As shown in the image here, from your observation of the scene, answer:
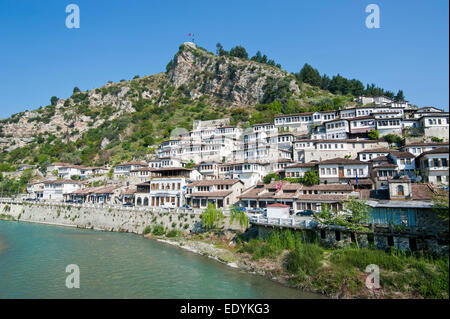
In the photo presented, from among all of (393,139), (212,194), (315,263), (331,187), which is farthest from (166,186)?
(393,139)

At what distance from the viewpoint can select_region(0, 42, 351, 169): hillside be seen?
325 feet

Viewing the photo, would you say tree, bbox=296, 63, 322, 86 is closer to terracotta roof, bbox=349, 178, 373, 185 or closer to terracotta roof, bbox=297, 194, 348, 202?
terracotta roof, bbox=349, 178, 373, 185

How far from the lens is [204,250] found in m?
30.3

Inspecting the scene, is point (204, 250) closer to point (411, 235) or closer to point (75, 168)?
point (411, 235)

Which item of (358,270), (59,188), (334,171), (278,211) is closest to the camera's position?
(358,270)

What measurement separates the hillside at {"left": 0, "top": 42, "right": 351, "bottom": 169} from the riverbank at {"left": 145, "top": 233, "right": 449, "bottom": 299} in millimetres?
62485

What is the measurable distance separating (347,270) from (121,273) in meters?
19.5

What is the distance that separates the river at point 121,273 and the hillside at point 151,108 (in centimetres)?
5356

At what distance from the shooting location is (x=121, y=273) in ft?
77.4

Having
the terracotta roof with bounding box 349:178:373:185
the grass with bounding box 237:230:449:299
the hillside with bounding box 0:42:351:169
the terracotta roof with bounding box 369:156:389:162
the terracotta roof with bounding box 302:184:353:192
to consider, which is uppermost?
the hillside with bounding box 0:42:351:169

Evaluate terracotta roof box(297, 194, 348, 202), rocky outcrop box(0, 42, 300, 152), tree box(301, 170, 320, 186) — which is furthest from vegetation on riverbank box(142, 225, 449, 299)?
rocky outcrop box(0, 42, 300, 152)

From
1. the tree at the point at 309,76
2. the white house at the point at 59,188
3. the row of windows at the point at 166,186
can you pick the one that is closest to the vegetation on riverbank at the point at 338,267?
the row of windows at the point at 166,186

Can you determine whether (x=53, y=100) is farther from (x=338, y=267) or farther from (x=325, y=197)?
(x=338, y=267)
